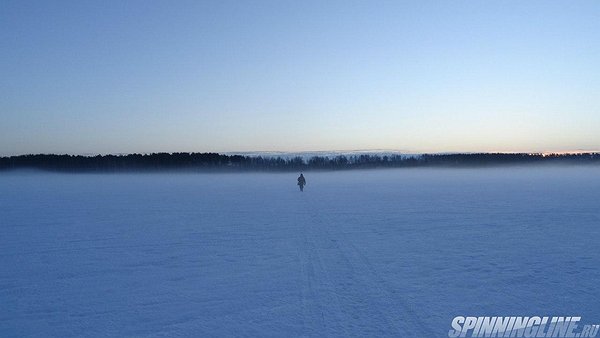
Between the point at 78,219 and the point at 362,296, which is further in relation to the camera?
the point at 78,219

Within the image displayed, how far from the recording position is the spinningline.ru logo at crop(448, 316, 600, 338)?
5.13 m

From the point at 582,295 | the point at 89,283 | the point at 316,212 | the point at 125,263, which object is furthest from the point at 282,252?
the point at 316,212

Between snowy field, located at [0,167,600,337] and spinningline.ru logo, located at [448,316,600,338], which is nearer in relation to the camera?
spinningline.ru logo, located at [448,316,600,338]

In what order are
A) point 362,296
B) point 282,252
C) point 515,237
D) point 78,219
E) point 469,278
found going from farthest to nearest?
point 78,219 → point 515,237 → point 282,252 → point 469,278 → point 362,296

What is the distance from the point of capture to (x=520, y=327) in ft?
17.5

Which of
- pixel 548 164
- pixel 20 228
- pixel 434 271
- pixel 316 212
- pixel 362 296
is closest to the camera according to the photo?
pixel 362 296

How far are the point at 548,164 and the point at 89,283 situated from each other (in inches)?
6564

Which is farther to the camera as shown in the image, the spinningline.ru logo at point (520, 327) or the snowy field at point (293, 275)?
the snowy field at point (293, 275)

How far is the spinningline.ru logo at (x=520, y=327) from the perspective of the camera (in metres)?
5.13

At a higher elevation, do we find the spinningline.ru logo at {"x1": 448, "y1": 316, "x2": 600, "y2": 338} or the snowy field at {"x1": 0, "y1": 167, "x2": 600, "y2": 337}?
the snowy field at {"x1": 0, "y1": 167, "x2": 600, "y2": 337}

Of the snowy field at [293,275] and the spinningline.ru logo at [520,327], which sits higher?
the snowy field at [293,275]

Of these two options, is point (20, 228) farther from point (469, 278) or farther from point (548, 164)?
point (548, 164)

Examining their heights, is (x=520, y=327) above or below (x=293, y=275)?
below

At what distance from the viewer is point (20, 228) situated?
14.2m
